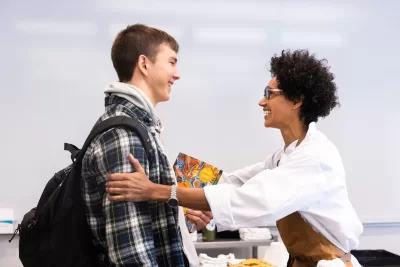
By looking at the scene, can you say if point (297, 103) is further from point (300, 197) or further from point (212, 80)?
point (212, 80)

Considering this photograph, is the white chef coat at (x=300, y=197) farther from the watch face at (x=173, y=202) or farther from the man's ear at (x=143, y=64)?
the man's ear at (x=143, y=64)

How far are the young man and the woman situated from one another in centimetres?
5

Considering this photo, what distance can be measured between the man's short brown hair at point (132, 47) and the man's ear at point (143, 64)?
0.01 m

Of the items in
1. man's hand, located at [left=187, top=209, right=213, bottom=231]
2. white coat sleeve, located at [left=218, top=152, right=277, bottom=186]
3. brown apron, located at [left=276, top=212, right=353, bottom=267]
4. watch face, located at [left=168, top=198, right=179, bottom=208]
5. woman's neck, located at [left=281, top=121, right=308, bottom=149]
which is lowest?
brown apron, located at [left=276, top=212, right=353, bottom=267]

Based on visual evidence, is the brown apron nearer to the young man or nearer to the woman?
the woman

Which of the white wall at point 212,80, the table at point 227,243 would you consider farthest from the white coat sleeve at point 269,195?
the white wall at point 212,80

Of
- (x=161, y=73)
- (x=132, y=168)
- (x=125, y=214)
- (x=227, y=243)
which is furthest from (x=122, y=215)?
(x=227, y=243)

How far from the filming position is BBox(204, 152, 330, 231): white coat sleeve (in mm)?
1573

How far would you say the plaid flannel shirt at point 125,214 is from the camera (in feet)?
4.21

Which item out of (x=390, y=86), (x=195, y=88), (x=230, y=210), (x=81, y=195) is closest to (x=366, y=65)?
(x=390, y=86)

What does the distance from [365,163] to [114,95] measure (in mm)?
2625

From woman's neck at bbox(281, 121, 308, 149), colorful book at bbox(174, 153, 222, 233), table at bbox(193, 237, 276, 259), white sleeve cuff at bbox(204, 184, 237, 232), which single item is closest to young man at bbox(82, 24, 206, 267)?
white sleeve cuff at bbox(204, 184, 237, 232)

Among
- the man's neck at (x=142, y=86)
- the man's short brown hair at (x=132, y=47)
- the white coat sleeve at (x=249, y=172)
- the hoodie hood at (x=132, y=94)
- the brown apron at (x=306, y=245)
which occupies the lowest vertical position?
the brown apron at (x=306, y=245)

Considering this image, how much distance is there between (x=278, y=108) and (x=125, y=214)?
2.82 ft
